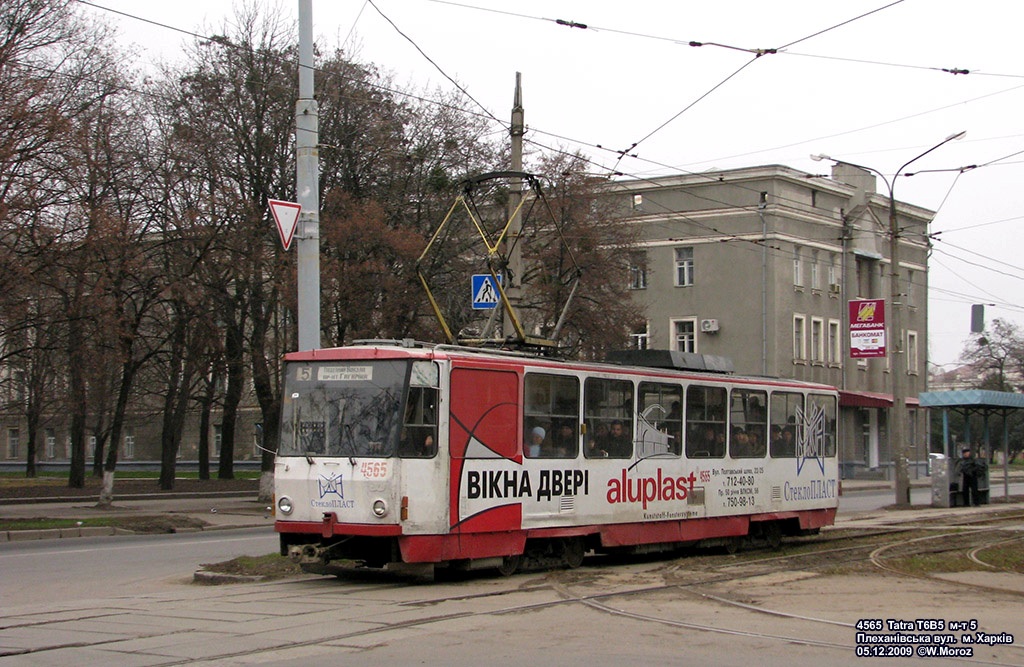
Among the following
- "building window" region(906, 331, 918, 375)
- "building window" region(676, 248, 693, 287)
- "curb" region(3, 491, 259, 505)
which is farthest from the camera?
"building window" region(906, 331, 918, 375)

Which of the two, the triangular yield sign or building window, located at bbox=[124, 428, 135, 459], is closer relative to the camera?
the triangular yield sign

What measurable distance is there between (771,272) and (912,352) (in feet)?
51.4

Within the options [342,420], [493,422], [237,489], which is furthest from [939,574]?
[237,489]

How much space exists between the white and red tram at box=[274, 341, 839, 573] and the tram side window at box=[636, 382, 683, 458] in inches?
1.0

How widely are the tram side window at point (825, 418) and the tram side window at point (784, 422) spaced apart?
17.7 inches

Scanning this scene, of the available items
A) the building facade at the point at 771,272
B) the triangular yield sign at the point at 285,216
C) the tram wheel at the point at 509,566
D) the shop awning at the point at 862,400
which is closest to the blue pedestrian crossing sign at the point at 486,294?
the triangular yield sign at the point at 285,216

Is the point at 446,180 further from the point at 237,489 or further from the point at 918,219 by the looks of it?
the point at 918,219

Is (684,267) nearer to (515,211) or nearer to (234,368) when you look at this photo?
(234,368)

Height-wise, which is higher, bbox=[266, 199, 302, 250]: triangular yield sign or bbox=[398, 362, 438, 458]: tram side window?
bbox=[266, 199, 302, 250]: triangular yield sign

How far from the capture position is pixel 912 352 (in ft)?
210

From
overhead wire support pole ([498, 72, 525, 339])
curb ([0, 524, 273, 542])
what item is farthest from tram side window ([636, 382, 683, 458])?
curb ([0, 524, 273, 542])

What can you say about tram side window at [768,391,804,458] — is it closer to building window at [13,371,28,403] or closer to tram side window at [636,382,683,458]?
tram side window at [636,382,683,458]

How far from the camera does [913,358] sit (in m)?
64.1

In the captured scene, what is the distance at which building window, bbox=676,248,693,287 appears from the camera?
2158 inches
